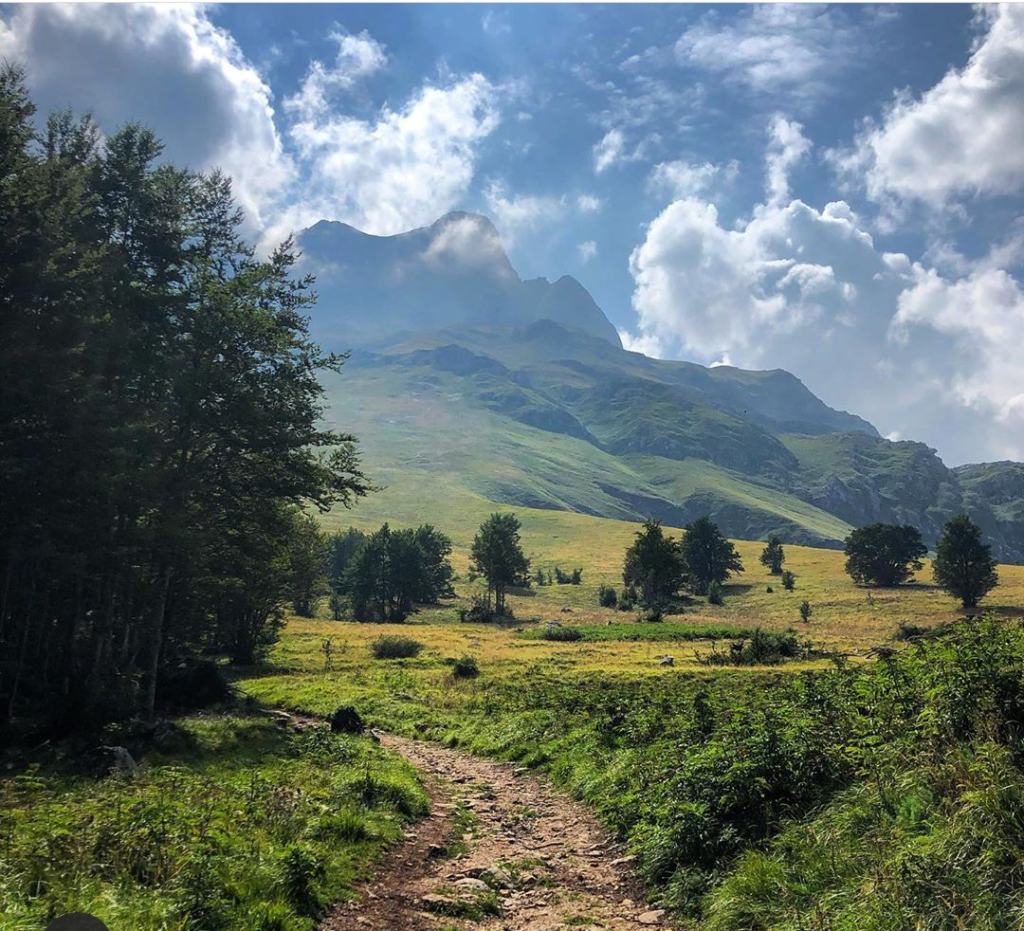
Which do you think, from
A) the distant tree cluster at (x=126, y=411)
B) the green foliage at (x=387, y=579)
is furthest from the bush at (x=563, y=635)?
the distant tree cluster at (x=126, y=411)

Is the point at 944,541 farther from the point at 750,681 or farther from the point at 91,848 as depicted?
the point at 91,848

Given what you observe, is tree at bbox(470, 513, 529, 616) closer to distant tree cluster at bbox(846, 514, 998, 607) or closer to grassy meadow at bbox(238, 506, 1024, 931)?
distant tree cluster at bbox(846, 514, 998, 607)

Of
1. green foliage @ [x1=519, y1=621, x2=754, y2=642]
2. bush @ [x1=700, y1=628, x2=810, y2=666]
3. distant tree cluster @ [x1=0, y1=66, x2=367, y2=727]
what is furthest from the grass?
green foliage @ [x1=519, y1=621, x2=754, y2=642]

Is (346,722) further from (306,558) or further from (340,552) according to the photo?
(340,552)

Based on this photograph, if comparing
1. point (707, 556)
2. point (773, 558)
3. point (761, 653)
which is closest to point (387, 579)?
point (761, 653)

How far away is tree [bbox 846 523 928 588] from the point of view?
104812mm

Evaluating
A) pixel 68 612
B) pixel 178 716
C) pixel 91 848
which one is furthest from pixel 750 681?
pixel 68 612

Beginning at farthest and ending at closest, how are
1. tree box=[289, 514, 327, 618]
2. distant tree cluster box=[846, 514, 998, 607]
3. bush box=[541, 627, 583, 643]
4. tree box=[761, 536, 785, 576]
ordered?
tree box=[761, 536, 785, 576], distant tree cluster box=[846, 514, 998, 607], bush box=[541, 627, 583, 643], tree box=[289, 514, 327, 618]

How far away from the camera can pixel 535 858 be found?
36.7 feet

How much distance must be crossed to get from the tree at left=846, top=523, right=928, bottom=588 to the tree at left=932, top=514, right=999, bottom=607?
917 inches

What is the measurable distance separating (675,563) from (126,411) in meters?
82.9

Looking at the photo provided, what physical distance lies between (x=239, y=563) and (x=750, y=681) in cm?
2502

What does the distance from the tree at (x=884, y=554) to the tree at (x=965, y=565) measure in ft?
76.4

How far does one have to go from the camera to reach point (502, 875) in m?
10.4
